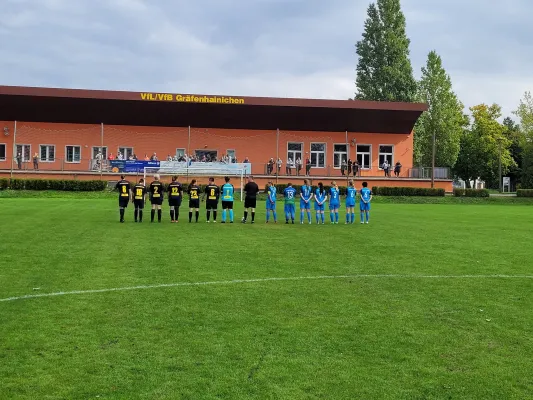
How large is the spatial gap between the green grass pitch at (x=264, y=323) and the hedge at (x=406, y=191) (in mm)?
28905

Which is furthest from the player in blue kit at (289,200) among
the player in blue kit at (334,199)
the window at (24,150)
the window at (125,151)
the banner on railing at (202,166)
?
the window at (24,150)

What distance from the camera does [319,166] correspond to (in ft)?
159

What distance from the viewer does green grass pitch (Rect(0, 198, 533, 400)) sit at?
4820mm

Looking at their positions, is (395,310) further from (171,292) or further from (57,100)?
(57,100)

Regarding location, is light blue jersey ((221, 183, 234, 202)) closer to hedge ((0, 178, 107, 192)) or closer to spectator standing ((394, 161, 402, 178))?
hedge ((0, 178, 107, 192))

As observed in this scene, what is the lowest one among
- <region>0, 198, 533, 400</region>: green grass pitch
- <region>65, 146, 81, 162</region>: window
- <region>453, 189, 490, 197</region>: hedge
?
<region>0, 198, 533, 400</region>: green grass pitch

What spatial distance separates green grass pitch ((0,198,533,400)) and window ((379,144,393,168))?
123 ft

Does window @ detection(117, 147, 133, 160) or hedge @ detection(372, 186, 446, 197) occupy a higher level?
window @ detection(117, 147, 133, 160)

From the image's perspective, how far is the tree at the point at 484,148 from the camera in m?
75.1

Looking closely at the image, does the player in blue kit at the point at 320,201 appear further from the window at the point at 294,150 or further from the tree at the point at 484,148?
the tree at the point at 484,148

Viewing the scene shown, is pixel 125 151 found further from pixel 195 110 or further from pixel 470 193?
pixel 470 193

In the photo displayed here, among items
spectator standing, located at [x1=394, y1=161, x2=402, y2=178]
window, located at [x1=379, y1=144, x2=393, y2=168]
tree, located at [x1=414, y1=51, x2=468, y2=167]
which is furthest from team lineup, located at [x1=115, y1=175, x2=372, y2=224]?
tree, located at [x1=414, y1=51, x2=468, y2=167]

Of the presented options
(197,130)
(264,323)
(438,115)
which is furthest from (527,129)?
(264,323)

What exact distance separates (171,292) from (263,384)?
379 cm
